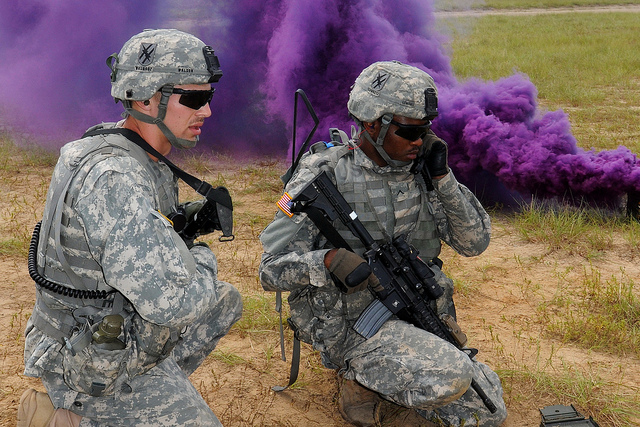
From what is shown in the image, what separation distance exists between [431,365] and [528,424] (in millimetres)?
775

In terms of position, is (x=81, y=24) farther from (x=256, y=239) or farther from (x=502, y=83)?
(x=502, y=83)

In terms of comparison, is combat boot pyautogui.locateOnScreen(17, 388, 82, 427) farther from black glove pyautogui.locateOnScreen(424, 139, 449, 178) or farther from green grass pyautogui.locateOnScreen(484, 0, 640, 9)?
green grass pyautogui.locateOnScreen(484, 0, 640, 9)

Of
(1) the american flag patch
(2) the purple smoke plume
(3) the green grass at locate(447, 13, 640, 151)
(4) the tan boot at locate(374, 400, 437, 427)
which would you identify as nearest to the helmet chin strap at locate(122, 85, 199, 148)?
(1) the american flag patch

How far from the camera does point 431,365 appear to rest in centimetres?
346

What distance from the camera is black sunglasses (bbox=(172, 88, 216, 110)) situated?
297 centimetres

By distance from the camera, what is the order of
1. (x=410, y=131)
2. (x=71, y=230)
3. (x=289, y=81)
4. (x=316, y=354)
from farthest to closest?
1. (x=289, y=81)
2. (x=316, y=354)
3. (x=410, y=131)
4. (x=71, y=230)

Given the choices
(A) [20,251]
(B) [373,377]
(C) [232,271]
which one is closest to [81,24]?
(A) [20,251]

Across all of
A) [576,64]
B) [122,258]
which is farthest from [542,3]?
[122,258]

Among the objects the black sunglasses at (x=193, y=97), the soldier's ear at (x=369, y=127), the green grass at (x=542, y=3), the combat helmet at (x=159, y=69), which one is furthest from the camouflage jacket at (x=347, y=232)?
the green grass at (x=542, y=3)

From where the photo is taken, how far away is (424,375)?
11.4 ft

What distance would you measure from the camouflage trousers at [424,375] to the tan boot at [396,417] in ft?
0.17

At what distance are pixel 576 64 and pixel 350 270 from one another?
1325 cm

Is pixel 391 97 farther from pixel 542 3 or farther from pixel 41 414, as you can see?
pixel 542 3

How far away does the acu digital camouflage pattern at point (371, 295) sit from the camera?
3492mm
